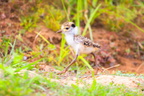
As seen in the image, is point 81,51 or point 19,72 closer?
point 19,72

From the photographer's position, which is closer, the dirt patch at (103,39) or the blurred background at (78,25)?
the blurred background at (78,25)

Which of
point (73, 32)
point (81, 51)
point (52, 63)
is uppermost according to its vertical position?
point (73, 32)

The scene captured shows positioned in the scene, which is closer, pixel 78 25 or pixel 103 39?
pixel 78 25

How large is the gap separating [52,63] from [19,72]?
2.60m

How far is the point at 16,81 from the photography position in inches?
156

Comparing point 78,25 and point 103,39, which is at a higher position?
point 78,25

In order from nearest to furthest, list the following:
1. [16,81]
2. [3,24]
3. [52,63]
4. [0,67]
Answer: [16,81], [0,67], [52,63], [3,24]

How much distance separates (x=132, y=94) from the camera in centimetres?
468

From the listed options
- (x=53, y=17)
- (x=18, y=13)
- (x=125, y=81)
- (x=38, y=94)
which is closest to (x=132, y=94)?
(x=125, y=81)

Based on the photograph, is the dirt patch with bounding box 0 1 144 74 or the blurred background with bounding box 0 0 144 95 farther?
the dirt patch with bounding box 0 1 144 74

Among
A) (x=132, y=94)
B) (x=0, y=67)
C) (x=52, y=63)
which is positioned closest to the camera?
(x=0, y=67)

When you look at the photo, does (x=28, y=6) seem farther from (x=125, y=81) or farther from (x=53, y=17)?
(x=125, y=81)

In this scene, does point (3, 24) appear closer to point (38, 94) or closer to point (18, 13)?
point (18, 13)

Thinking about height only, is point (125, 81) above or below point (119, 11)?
below
